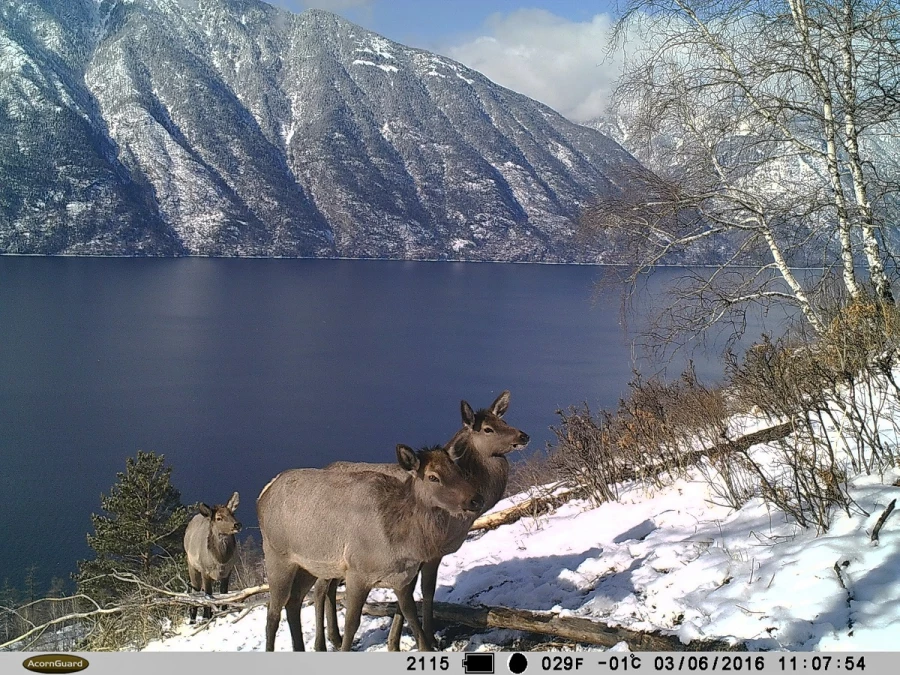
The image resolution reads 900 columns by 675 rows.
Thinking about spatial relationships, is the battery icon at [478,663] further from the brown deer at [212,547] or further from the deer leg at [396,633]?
the brown deer at [212,547]

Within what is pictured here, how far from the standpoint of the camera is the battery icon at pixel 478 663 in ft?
11.3

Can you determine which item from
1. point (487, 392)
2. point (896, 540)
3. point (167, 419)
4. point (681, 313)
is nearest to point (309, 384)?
point (167, 419)

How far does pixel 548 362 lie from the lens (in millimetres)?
70188

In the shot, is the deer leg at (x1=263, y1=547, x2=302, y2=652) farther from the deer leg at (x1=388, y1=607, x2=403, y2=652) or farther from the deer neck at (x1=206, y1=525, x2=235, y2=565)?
the deer neck at (x1=206, y1=525, x2=235, y2=565)

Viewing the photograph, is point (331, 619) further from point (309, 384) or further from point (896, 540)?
point (309, 384)

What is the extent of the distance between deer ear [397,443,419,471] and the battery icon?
240cm

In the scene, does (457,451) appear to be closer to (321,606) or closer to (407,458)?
(407,458)

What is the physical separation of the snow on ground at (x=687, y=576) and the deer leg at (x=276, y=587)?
483 millimetres

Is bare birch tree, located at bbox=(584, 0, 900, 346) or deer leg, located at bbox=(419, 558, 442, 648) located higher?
bare birch tree, located at bbox=(584, 0, 900, 346)

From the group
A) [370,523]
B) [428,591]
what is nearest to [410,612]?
[428,591]

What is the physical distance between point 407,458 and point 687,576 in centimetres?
267

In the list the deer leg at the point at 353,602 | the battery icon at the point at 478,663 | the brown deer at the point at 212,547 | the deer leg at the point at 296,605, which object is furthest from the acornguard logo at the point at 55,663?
the brown deer at the point at 212,547

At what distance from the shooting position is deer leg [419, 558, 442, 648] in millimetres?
6410

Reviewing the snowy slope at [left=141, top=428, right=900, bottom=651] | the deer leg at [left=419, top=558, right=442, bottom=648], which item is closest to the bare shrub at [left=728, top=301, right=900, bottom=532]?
the snowy slope at [left=141, top=428, right=900, bottom=651]
